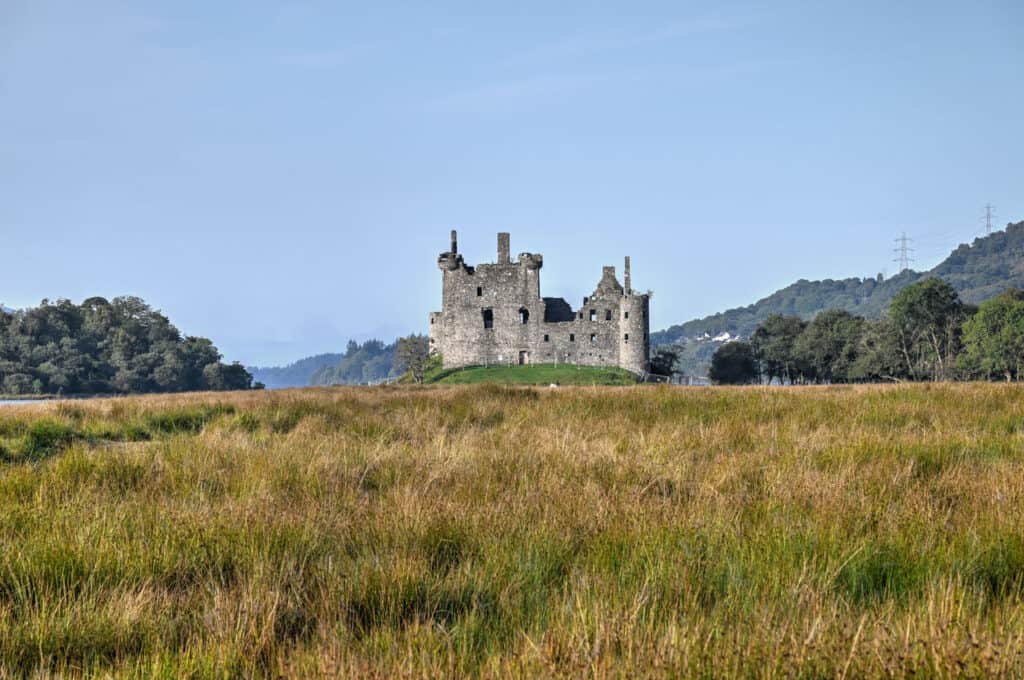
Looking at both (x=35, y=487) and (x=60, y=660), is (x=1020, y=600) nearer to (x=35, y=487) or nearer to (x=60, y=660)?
(x=60, y=660)

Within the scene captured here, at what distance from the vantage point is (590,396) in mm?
12102

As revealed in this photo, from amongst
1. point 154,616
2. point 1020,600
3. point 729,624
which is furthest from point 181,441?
point 1020,600

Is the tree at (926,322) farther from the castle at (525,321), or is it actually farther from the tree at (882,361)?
the castle at (525,321)

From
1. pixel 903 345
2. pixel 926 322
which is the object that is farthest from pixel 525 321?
pixel 926 322

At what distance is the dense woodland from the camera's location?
225 feet

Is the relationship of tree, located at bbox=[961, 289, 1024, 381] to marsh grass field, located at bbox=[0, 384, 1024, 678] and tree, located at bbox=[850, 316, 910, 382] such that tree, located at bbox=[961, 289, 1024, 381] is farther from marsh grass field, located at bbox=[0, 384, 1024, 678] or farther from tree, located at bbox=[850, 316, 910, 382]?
marsh grass field, located at bbox=[0, 384, 1024, 678]

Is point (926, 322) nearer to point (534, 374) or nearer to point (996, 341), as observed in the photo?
point (996, 341)

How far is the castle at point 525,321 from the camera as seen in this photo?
191 ft

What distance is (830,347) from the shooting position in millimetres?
64500

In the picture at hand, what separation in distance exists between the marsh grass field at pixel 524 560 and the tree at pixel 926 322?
187ft

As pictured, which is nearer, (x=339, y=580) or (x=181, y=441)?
(x=339, y=580)

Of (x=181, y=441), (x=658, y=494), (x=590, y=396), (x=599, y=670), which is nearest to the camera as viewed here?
(x=599, y=670)

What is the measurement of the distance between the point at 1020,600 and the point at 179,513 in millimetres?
3841

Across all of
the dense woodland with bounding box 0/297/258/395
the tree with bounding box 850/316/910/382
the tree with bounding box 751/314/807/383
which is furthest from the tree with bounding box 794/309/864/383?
the dense woodland with bounding box 0/297/258/395
